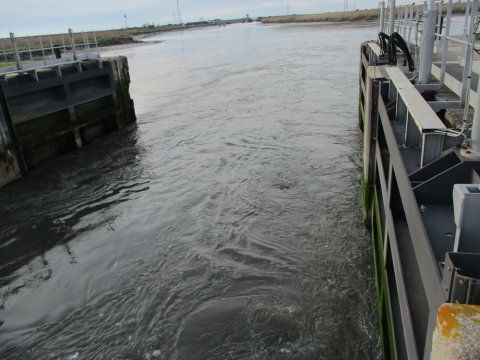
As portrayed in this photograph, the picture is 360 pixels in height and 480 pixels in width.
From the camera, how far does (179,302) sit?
20.2 feet

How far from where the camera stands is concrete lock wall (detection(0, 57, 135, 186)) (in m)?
11.2

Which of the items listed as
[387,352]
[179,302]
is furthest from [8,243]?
[387,352]

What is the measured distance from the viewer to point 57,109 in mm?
12859

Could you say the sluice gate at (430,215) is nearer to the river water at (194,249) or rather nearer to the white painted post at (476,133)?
the white painted post at (476,133)

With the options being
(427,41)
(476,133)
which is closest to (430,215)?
(476,133)

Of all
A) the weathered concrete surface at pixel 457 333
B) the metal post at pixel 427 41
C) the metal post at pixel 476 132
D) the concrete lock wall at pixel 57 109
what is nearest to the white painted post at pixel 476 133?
the metal post at pixel 476 132

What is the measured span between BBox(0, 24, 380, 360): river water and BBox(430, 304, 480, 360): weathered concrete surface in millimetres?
3594

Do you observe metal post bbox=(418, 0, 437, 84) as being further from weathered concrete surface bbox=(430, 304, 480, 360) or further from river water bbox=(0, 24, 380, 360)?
weathered concrete surface bbox=(430, 304, 480, 360)

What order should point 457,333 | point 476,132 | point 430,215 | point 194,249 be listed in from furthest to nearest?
1. point 194,249
2. point 430,215
3. point 476,132
4. point 457,333

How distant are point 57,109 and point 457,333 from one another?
42.9ft

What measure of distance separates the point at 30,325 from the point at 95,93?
10189 mm

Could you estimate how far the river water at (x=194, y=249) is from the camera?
550 cm

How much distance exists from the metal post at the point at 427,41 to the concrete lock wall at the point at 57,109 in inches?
380

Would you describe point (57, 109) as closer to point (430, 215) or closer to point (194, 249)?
point (194, 249)
